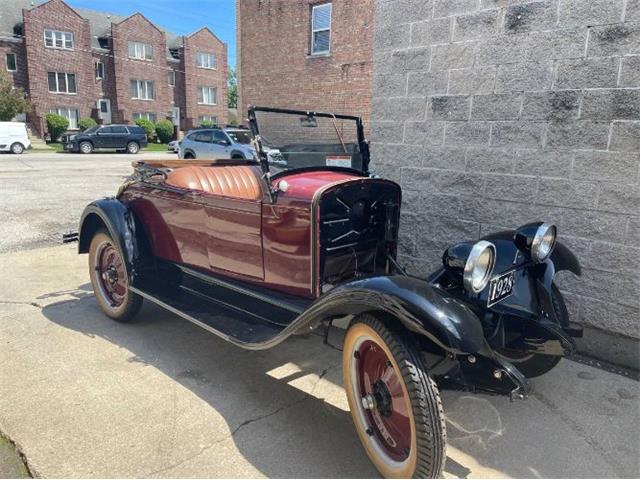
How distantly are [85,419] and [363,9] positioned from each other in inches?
580

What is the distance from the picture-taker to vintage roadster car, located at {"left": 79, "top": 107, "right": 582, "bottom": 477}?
225 cm

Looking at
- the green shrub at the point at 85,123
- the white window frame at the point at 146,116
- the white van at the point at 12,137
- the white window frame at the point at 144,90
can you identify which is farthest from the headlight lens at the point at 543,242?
the white window frame at the point at 144,90

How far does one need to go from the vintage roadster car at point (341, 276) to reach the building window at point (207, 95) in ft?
133

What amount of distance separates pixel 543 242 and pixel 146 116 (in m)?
40.5

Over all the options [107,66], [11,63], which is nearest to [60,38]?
[107,66]

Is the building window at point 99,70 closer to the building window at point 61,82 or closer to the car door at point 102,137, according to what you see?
the building window at point 61,82

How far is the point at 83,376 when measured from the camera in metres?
3.31

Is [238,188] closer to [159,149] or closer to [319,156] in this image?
[319,156]

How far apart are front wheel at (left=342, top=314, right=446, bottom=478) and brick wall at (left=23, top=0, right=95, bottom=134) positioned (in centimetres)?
3727

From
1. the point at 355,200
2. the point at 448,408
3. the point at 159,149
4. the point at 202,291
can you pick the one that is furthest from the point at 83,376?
the point at 159,149

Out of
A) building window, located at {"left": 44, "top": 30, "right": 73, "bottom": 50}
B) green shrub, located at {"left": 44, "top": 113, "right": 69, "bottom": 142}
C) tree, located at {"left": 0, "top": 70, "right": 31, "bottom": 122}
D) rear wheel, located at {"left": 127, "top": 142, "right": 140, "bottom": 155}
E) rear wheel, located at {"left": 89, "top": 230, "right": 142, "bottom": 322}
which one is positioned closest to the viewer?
rear wheel, located at {"left": 89, "top": 230, "right": 142, "bottom": 322}

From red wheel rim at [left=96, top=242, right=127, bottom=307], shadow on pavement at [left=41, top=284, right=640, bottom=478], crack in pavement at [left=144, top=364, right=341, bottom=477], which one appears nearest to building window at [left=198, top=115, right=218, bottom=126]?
red wheel rim at [left=96, top=242, right=127, bottom=307]

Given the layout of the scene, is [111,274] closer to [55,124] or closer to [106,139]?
[106,139]

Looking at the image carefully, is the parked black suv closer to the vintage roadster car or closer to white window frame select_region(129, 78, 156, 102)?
white window frame select_region(129, 78, 156, 102)
